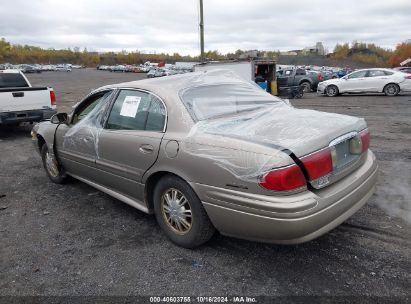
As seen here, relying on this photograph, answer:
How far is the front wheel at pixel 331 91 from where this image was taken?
19.4 meters

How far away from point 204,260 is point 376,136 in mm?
6307

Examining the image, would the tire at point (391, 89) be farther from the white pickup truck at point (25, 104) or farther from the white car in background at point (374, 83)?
the white pickup truck at point (25, 104)

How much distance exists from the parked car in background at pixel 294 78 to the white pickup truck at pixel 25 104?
1482 cm

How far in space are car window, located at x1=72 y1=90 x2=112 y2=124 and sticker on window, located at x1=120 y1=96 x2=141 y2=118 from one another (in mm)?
471

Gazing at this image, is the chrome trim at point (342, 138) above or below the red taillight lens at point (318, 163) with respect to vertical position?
above

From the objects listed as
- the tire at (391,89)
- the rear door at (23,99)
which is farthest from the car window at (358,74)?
the rear door at (23,99)

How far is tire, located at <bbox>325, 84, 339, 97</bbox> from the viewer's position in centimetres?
1944

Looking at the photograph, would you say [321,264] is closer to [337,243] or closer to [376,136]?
[337,243]

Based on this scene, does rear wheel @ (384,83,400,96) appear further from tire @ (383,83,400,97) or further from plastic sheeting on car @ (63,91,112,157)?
plastic sheeting on car @ (63,91,112,157)

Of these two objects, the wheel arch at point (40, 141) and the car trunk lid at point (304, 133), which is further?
the wheel arch at point (40, 141)

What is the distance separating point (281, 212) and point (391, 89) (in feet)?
59.1

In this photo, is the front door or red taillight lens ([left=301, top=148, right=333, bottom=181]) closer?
red taillight lens ([left=301, top=148, right=333, bottom=181])

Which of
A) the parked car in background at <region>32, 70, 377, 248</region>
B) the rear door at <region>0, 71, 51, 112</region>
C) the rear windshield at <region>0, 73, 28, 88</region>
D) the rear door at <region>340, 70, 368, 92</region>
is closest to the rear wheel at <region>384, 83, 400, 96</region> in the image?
the rear door at <region>340, 70, 368, 92</region>

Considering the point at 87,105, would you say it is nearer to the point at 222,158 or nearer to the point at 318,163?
the point at 222,158
